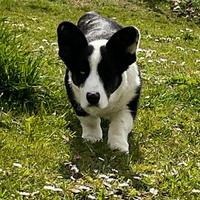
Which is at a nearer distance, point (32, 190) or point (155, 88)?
point (32, 190)

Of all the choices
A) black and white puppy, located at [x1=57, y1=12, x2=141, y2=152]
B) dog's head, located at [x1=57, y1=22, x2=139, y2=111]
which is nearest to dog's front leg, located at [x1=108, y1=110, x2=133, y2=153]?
black and white puppy, located at [x1=57, y1=12, x2=141, y2=152]

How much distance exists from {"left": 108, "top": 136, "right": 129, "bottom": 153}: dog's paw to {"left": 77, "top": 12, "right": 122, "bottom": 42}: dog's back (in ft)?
3.38

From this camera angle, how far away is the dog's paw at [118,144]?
17.3 ft

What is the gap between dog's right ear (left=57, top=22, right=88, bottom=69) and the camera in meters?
5.05

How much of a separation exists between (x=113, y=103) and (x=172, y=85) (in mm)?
2424

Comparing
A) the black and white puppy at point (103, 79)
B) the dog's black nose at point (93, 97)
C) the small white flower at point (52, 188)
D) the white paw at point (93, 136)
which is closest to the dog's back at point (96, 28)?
the black and white puppy at point (103, 79)

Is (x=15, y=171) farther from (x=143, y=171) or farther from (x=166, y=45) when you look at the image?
(x=166, y=45)

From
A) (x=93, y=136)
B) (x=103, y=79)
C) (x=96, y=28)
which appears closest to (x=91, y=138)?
(x=93, y=136)

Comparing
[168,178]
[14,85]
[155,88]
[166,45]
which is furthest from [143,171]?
[166,45]

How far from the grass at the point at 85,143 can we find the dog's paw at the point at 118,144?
0.05 meters

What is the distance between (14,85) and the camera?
5934 millimetres

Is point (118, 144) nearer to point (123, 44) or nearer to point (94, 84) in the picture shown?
point (94, 84)

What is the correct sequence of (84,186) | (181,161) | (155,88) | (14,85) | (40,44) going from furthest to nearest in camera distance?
(40,44)
(155,88)
(14,85)
(181,161)
(84,186)

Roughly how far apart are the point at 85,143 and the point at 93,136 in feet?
0.48
